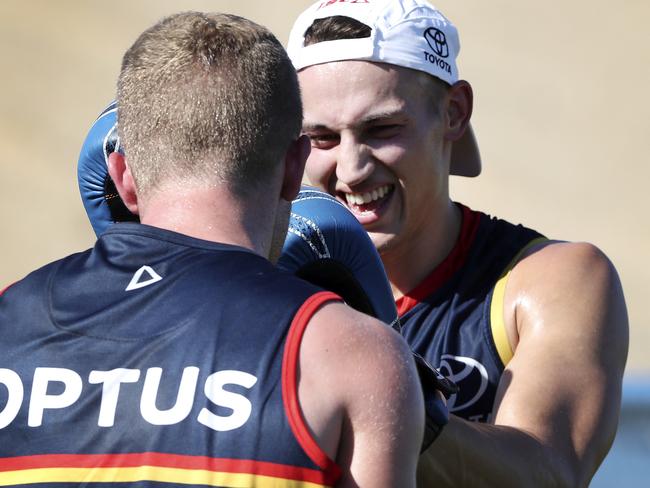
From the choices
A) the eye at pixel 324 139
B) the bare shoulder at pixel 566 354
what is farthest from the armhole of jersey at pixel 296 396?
the eye at pixel 324 139

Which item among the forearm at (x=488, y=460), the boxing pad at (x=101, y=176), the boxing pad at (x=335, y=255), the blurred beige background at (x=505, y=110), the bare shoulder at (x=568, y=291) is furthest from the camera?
the blurred beige background at (x=505, y=110)

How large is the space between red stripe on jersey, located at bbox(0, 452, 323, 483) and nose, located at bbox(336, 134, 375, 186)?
1.79m

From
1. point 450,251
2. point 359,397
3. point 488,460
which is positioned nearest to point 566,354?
point 488,460

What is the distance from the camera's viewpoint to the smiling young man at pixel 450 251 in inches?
126

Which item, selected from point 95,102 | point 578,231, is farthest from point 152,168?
point 95,102

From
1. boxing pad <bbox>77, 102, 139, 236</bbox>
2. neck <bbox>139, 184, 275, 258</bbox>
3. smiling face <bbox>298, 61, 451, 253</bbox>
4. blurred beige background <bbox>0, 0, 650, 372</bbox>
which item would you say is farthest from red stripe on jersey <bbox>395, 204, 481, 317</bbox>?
blurred beige background <bbox>0, 0, 650, 372</bbox>

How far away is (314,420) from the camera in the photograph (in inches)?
77.0

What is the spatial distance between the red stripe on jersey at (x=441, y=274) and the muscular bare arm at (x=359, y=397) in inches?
66.2

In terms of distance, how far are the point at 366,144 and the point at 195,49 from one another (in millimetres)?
1542

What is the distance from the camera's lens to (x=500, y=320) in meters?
3.46

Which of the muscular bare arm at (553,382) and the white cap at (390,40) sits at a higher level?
the white cap at (390,40)

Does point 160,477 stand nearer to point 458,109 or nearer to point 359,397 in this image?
point 359,397

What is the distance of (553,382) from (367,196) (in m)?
0.89

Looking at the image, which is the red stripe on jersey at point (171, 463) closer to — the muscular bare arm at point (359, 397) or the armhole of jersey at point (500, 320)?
the muscular bare arm at point (359, 397)
